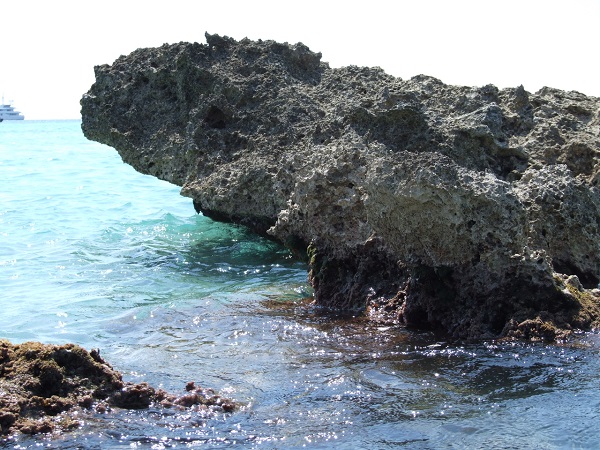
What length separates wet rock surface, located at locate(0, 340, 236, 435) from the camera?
4906 mm

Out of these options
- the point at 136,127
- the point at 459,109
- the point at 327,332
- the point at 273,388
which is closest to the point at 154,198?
the point at 136,127

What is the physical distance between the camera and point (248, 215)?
10992mm

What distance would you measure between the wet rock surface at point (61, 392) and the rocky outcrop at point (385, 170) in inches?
112

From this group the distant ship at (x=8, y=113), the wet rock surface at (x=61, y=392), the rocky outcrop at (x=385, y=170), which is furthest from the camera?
the distant ship at (x=8, y=113)

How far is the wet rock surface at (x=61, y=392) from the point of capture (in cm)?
491

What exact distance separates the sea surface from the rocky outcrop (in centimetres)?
56

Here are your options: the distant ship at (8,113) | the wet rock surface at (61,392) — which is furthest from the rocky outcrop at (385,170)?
the distant ship at (8,113)

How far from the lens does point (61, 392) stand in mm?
5164

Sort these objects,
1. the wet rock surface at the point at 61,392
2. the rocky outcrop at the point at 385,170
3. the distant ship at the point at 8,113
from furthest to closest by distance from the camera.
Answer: the distant ship at the point at 8,113, the rocky outcrop at the point at 385,170, the wet rock surface at the point at 61,392

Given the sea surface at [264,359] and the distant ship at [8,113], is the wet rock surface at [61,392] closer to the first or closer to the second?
the sea surface at [264,359]

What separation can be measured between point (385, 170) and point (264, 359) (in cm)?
215

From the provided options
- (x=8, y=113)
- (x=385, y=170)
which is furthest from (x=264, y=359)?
(x=8, y=113)

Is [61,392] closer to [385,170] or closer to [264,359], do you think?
[264,359]

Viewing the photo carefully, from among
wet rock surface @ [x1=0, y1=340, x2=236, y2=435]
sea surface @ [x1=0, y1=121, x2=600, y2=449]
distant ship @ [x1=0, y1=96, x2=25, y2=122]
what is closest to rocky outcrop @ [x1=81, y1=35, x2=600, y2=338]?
sea surface @ [x1=0, y1=121, x2=600, y2=449]
